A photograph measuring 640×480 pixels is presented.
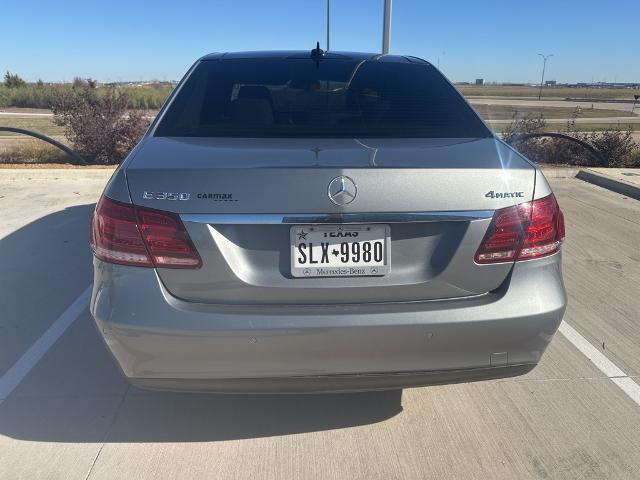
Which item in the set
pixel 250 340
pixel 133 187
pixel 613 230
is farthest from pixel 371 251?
pixel 613 230

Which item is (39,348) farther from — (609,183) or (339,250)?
(609,183)

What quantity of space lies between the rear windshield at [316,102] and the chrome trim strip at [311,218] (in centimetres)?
57

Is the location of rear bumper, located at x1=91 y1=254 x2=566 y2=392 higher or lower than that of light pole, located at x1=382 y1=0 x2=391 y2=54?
lower

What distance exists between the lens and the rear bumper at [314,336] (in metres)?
2.10

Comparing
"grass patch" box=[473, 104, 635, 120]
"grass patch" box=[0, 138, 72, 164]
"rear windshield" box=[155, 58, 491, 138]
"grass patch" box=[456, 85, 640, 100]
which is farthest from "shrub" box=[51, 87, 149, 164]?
"grass patch" box=[456, 85, 640, 100]

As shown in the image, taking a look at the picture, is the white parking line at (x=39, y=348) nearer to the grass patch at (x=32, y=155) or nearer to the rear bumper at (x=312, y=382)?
the rear bumper at (x=312, y=382)

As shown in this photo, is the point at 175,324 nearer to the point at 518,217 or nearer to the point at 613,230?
the point at 518,217

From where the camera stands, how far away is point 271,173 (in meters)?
2.06

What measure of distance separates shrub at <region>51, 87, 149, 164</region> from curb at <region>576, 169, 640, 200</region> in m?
7.80

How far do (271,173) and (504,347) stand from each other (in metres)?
1.14

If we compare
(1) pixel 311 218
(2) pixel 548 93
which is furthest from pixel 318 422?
(2) pixel 548 93

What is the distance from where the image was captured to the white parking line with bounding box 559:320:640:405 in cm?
304

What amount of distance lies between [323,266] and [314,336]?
262 millimetres

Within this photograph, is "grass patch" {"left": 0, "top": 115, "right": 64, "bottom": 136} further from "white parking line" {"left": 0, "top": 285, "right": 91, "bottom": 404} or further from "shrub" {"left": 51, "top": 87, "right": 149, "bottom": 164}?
"white parking line" {"left": 0, "top": 285, "right": 91, "bottom": 404}
